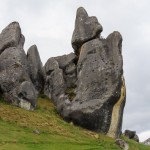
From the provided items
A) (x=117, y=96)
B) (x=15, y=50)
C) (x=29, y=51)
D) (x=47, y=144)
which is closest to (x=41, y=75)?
(x=29, y=51)

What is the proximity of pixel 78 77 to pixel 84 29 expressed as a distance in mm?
7616

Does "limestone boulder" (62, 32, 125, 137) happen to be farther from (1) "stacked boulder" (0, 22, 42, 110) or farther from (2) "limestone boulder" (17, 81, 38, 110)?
(1) "stacked boulder" (0, 22, 42, 110)

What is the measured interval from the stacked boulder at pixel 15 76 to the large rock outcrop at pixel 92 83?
143 inches

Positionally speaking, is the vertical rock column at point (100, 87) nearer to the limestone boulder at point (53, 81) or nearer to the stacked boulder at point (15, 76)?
the limestone boulder at point (53, 81)

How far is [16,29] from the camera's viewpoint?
58250 mm

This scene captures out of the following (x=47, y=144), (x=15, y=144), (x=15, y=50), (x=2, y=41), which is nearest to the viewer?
(x=15, y=144)

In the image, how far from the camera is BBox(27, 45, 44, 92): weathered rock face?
57719 mm

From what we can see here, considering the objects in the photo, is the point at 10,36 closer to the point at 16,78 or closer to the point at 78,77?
the point at 16,78

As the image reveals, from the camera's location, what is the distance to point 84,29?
194 feet

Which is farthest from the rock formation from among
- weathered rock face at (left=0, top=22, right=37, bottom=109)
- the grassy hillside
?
the grassy hillside

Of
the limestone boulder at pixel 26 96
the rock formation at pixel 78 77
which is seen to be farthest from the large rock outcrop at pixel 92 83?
the limestone boulder at pixel 26 96

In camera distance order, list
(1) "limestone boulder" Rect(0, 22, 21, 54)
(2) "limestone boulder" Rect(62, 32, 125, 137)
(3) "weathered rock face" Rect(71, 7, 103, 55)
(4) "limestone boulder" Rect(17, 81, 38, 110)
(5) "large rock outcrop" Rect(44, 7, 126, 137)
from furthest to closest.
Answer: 1. (3) "weathered rock face" Rect(71, 7, 103, 55)
2. (1) "limestone boulder" Rect(0, 22, 21, 54)
3. (5) "large rock outcrop" Rect(44, 7, 126, 137)
4. (2) "limestone boulder" Rect(62, 32, 125, 137)
5. (4) "limestone boulder" Rect(17, 81, 38, 110)

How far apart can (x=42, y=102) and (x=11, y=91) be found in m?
5.56

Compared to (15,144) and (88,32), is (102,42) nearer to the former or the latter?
(88,32)
